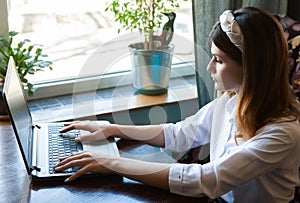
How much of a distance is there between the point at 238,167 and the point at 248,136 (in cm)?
13

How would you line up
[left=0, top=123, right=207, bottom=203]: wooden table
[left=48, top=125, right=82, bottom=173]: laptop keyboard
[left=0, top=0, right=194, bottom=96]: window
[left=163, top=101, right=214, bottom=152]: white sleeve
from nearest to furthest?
[left=0, top=123, right=207, bottom=203]: wooden table < [left=48, top=125, right=82, bottom=173]: laptop keyboard < [left=163, top=101, right=214, bottom=152]: white sleeve < [left=0, top=0, right=194, bottom=96]: window

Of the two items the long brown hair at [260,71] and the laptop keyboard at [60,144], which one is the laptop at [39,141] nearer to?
the laptop keyboard at [60,144]

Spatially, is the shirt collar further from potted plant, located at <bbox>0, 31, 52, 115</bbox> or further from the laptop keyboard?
potted plant, located at <bbox>0, 31, 52, 115</bbox>

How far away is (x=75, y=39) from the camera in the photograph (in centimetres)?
225

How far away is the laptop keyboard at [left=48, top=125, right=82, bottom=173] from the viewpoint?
1384 millimetres

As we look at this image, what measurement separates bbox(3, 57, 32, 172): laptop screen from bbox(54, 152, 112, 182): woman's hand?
0.10m

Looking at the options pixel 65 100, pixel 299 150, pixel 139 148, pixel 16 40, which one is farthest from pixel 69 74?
pixel 299 150

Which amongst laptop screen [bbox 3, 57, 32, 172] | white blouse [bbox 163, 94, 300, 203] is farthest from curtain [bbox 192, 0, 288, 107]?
laptop screen [bbox 3, 57, 32, 172]

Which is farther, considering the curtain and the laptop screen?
the curtain

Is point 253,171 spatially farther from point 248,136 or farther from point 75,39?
point 75,39

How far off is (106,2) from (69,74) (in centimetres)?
39

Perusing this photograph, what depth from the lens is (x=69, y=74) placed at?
7.44ft

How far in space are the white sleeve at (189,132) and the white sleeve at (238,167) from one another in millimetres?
334

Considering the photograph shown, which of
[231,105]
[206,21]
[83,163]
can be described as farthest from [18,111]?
[206,21]
